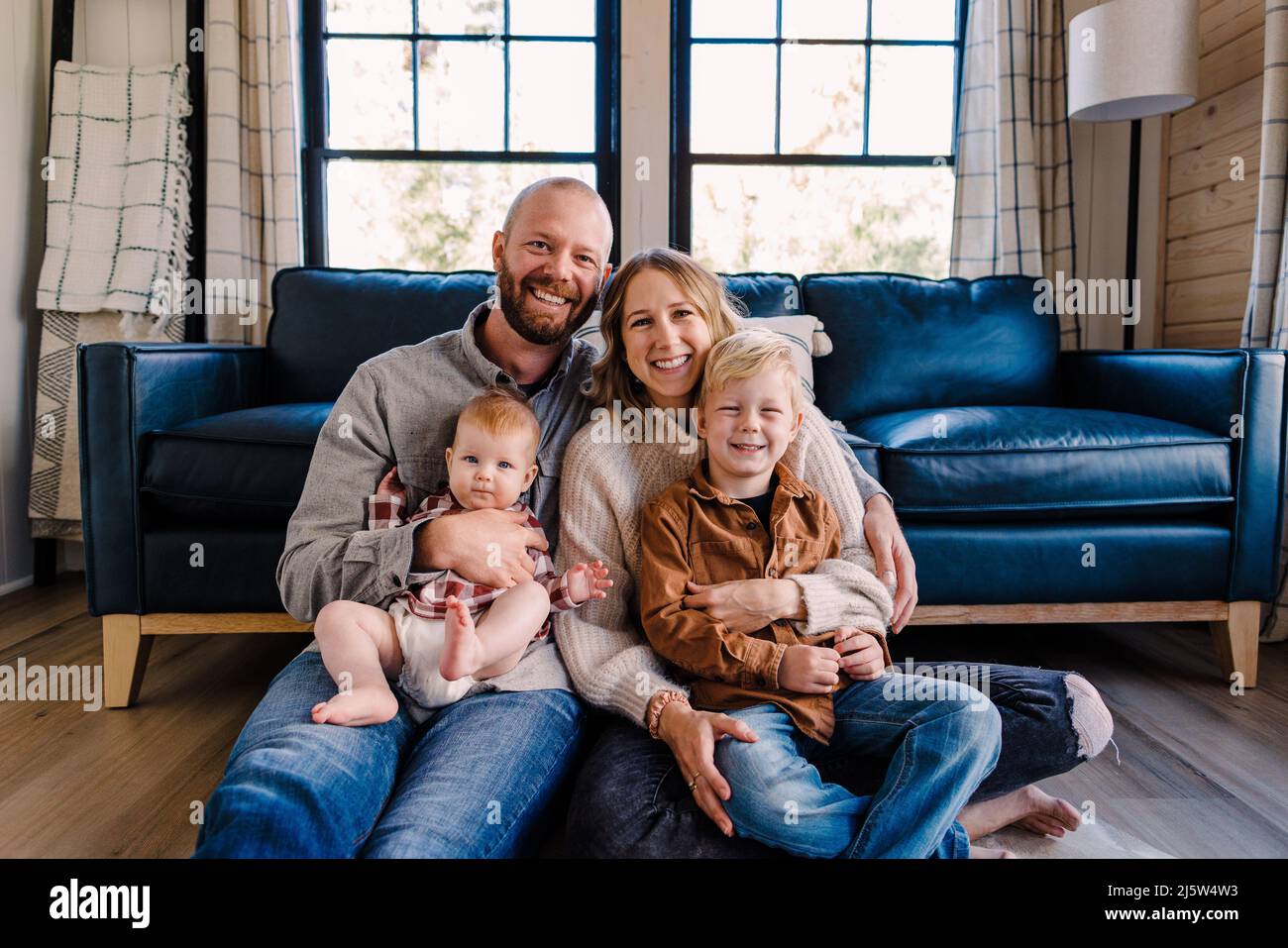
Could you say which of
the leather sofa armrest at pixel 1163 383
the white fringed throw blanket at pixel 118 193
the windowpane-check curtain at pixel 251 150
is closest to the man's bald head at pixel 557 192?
the leather sofa armrest at pixel 1163 383

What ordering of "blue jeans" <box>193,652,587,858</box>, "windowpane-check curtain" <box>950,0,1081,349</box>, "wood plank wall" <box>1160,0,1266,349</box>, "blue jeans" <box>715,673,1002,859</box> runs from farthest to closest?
"windowpane-check curtain" <box>950,0,1081,349</box>
"wood plank wall" <box>1160,0,1266,349</box>
"blue jeans" <box>715,673,1002,859</box>
"blue jeans" <box>193,652,587,858</box>

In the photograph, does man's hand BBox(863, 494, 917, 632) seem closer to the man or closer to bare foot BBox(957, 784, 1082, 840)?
the man

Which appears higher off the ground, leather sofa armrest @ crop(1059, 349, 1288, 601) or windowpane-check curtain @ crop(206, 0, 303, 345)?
windowpane-check curtain @ crop(206, 0, 303, 345)

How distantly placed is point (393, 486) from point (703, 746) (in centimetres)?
63

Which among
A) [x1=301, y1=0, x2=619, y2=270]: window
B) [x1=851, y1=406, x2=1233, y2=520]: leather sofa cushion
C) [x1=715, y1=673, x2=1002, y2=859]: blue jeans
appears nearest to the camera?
[x1=715, y1=673, x2=1002, y2=859]: blue jeans

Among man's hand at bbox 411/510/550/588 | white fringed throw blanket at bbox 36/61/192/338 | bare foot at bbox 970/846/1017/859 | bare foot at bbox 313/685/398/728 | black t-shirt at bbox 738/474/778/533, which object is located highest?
white fringed throw blanket at bbox 36/61/192/338

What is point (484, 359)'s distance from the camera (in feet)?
4.75

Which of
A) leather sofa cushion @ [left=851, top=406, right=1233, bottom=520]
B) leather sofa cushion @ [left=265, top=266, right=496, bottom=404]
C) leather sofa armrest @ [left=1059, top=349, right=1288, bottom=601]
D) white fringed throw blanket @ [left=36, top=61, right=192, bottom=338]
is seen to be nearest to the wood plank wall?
leather sofa armrest @ [left=1059, top=349, right=1288, bottom=601]

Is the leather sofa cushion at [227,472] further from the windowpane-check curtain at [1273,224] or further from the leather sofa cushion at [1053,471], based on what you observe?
the windowpane-check curtain at [1273,224]

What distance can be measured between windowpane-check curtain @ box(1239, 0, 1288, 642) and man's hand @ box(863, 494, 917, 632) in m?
1.48

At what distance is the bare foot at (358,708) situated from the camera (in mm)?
1105

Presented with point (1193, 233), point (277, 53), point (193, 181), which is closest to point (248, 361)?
point (193, 181)

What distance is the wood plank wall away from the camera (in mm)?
2641
